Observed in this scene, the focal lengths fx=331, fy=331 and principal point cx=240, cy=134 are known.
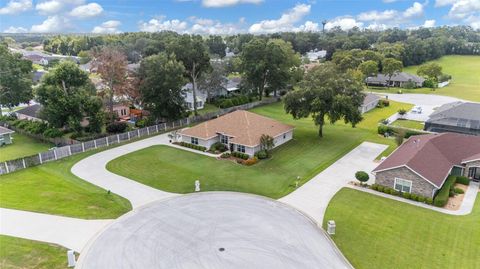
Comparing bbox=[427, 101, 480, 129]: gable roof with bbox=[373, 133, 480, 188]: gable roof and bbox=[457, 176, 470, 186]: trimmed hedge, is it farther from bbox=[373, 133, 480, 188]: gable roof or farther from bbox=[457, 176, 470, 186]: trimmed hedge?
bbox=[457, 176, 470, 186]: trimmed hedge

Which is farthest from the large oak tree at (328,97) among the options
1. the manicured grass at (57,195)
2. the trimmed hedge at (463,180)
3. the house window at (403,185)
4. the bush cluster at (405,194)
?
the manicured grass at (57,195)

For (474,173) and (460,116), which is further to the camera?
(460,116)

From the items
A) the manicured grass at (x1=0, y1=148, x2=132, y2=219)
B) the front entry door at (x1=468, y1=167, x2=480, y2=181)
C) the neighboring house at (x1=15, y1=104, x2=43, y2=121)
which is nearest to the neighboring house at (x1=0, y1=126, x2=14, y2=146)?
the neighboring house at (x1=15, y1=104, x2=43, y2=121)

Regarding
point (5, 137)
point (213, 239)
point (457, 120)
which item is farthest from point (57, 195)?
point (457, 120)

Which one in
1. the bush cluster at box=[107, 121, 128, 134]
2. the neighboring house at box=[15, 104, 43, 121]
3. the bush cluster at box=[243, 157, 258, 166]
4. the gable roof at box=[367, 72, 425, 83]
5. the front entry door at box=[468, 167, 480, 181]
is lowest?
the front entry door at box=[468, 167, 480, 181]

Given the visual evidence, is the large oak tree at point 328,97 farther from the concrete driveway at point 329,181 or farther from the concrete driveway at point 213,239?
the concrete driveway at point 213,239

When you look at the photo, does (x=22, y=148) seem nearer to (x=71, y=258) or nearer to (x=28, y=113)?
(x=28, y=113)
